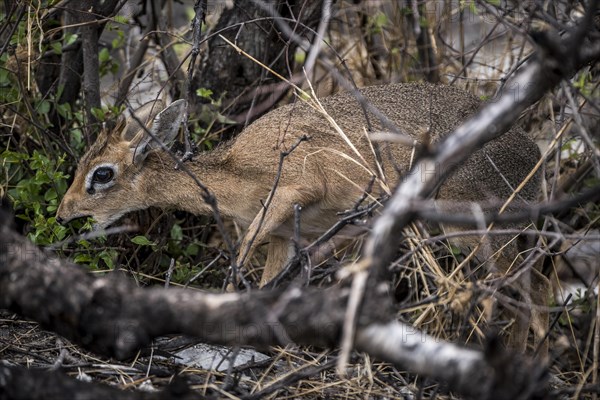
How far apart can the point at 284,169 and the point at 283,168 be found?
0.04 feet

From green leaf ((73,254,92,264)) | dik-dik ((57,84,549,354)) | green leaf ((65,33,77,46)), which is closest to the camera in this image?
green leaf ((73,254,92,264))

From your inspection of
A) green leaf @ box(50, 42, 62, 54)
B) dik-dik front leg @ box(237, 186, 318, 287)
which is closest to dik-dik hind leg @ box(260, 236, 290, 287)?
dik-dik front leg @ box(237, 186, 318, 287)

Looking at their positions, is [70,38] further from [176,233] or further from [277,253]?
[277,253]

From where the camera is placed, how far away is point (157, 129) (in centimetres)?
516

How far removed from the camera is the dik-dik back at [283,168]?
17.2 ft

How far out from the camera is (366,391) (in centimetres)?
386

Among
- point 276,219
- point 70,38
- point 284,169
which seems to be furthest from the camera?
point 70,38

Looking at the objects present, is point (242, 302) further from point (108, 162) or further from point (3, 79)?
point (3, 79)

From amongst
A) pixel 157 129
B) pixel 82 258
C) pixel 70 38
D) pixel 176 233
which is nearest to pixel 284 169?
pixel 157 129

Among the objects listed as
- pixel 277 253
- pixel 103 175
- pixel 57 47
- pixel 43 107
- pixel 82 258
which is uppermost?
pixel 57 47

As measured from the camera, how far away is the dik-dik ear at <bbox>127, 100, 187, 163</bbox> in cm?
511

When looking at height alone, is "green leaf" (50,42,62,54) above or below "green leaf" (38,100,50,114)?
above

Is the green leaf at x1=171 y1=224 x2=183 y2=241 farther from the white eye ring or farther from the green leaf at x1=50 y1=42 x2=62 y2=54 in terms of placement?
the green leaf at x1=50 y1=42 x2=62 y2=54

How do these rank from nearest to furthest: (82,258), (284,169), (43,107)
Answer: (82,258), (284,169), (43,107)
